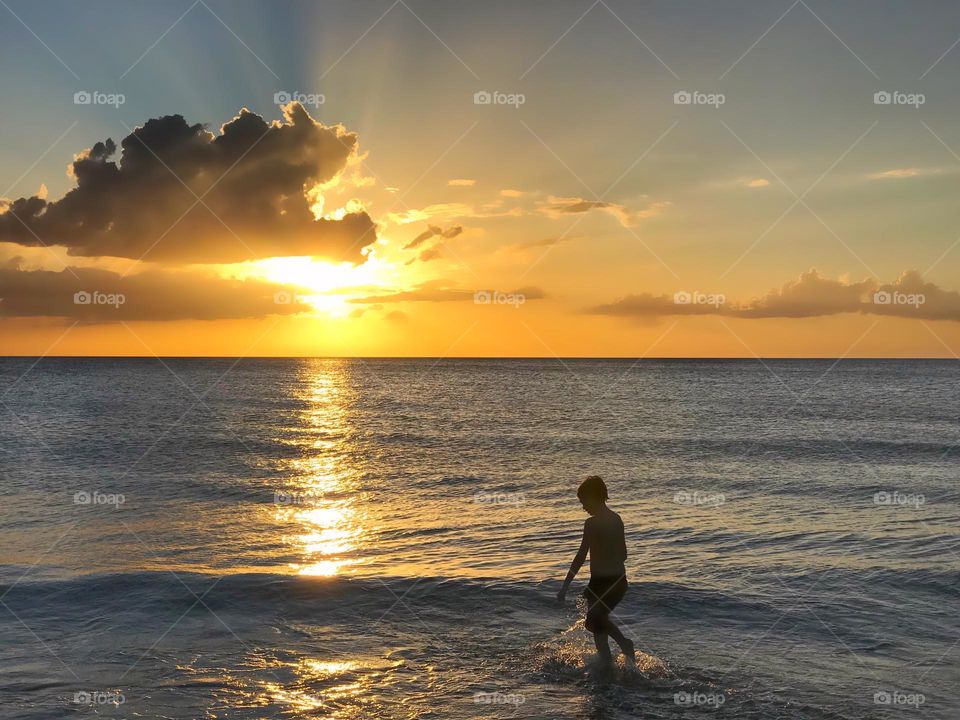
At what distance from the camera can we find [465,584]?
45.9 feet

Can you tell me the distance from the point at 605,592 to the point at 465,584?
506cm

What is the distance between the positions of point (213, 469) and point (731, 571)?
977 inches

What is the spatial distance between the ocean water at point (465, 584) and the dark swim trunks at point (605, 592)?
0.87 meters

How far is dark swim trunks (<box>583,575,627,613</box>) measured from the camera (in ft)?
31.1

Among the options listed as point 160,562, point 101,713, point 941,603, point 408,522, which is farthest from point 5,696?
point 941,603

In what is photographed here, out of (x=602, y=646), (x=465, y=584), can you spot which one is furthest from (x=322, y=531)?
(x=602, y=646)

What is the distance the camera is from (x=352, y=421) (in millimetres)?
56969

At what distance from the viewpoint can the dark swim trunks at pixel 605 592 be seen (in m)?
9.49

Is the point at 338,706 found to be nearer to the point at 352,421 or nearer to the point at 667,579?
the point at 667,579

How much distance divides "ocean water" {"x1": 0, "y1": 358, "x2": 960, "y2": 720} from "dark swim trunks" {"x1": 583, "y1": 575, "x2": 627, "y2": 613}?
2.87ft

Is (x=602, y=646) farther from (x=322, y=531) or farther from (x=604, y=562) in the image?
(x=322, y=531)

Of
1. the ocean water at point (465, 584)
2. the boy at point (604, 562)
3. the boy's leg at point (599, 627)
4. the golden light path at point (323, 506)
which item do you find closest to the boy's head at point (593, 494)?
the boy at point (604, 562)

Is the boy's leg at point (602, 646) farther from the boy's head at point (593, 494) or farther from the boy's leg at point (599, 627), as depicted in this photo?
the boy's head at point (593, 494)

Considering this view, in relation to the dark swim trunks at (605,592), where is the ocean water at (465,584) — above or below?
below
